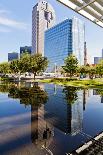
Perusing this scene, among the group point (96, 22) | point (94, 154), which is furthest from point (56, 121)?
point (96, 22)

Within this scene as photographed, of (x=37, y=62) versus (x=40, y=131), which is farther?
(x=37, y=62)

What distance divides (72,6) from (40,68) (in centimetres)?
7219

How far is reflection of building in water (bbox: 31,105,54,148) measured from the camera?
36.0ft

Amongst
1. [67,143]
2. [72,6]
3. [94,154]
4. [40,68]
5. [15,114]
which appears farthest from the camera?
[40,68]

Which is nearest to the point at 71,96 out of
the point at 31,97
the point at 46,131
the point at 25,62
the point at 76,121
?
the point at 31,97

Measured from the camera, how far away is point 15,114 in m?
18.3

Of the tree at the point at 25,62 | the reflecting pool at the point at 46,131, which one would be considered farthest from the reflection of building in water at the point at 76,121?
the tree at the point at 25,62

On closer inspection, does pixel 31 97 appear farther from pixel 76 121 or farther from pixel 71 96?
pixel 76 121

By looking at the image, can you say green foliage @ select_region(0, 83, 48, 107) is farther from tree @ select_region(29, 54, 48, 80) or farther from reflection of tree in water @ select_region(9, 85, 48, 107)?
tree @ select_region(29, 54, 48, 80)

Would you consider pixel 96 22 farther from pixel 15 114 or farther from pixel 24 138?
pixel 15 114

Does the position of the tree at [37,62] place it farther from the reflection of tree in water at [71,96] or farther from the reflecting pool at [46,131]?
the reflecting pool at [46,131]

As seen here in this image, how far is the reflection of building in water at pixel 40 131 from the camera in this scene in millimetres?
10977

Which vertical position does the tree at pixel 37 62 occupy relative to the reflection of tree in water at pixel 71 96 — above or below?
above

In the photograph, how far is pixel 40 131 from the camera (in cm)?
1292
